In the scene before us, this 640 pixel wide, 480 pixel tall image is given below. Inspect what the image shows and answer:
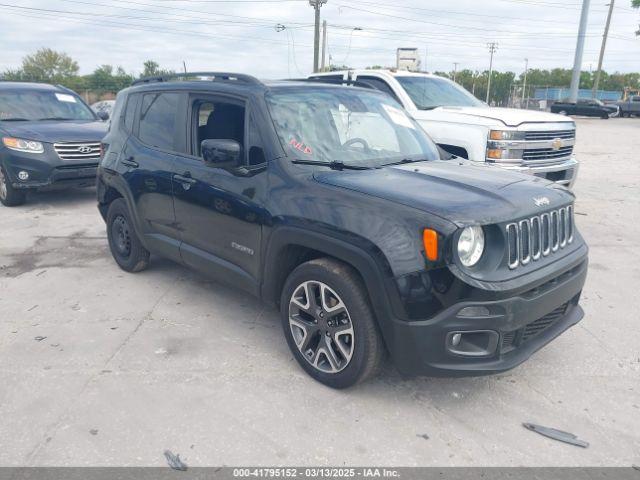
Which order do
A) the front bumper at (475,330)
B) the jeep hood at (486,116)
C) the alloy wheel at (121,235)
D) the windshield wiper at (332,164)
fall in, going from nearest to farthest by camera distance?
the front bumper at (475,330) → the windshield wiper at (332,164) → the alloy wheel at (121,235) → the jeep hood at (486,116)

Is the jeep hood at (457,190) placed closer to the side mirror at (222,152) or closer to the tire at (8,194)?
the side mirror at (222,152)

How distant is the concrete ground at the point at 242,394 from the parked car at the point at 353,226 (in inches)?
14.0

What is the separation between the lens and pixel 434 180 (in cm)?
329

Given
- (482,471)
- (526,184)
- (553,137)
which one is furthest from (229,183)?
(553,137)

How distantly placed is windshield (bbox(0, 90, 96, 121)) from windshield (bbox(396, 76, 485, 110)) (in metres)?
5.70

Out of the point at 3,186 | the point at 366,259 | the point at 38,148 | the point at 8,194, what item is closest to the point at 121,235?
the point at 366,259

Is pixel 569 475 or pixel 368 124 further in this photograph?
Result: pixel 368 124

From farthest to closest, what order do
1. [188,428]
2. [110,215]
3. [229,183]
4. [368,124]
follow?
1. [110,215]
2. [368,124]
3. [229,183]
4. [188,428]

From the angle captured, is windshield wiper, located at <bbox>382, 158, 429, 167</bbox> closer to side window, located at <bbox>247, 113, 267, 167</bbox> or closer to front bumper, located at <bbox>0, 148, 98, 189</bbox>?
side window, located at <bbox>247, 113, 267, 167</bbox>

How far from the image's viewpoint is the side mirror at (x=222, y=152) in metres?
3.47

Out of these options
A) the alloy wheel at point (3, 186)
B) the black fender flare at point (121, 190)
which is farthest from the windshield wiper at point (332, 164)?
the alloy wheel at point (3, 186)

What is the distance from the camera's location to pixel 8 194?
822cm

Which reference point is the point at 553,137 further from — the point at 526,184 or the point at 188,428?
the point at 188,428

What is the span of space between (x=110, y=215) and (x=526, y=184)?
397cm
